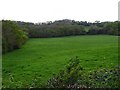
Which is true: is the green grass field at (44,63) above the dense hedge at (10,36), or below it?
below

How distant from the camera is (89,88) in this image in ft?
32.6

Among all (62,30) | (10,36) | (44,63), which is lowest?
(44,63)

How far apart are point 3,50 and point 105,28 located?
33376mm

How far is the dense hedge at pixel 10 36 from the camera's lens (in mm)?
40750

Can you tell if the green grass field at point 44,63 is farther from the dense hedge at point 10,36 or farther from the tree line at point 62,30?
the tree line at point 62,30

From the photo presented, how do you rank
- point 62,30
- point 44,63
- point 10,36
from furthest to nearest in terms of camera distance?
point 62,30
point 10,36
point 44,63

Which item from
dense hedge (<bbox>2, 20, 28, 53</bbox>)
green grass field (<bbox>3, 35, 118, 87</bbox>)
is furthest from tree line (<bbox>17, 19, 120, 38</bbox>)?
green grass field (<bbox>3, 35, 118, 87</bbox>)

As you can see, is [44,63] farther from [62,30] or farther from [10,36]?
[62,30]

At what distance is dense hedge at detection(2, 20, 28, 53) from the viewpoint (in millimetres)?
40750

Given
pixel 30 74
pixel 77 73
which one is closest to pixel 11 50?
pixel 30 74

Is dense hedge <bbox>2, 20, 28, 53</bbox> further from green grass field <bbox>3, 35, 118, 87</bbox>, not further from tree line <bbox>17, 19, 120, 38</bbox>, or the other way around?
tree line <bbox>17, 19, 120, 38</bbox>

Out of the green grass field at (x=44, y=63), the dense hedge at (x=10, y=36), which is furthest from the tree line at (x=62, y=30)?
the green grass field at (x=44, y=63)

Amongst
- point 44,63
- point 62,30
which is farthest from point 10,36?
point 62,30

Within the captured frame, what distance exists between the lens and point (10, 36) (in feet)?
141
